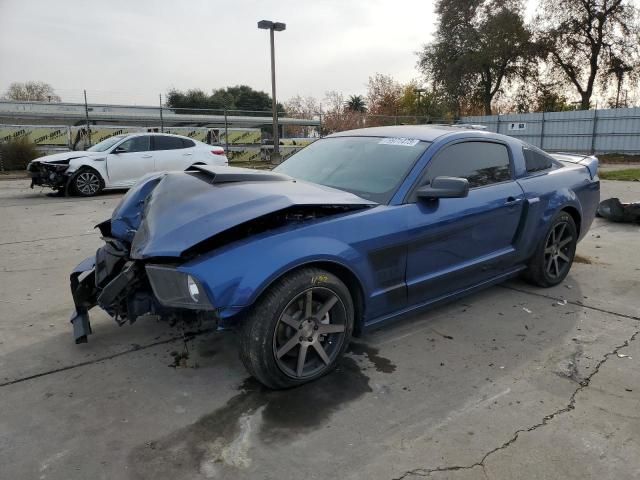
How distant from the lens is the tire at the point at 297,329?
2586 mm

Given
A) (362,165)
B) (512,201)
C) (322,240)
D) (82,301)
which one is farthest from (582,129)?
(82,301)

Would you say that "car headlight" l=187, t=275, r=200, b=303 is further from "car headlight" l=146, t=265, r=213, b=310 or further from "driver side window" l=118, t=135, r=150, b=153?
"driver side window" l=118, t=135, r=150, b=153

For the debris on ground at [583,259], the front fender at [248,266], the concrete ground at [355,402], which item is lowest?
the concrete ground at [355,402]

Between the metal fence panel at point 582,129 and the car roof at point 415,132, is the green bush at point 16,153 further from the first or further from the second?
the metal fence panel at point 582,129

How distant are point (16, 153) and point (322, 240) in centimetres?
1958

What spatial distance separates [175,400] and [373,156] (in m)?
2.16

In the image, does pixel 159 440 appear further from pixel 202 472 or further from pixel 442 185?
pixel 442 185

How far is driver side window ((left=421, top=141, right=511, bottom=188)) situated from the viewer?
3544 millimetres

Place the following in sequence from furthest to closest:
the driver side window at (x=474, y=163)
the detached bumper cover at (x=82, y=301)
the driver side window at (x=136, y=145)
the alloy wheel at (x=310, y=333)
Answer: the driver side window at (x=136, y=145) → the driver side window at (x=474, y=163) → the detached bumper cover at (x=82, y=301) → the alloy wheel at (x=310, y=333)

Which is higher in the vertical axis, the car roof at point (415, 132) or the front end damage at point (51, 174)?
the car roof at point (415, 132)

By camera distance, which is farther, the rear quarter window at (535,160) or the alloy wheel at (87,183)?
the alloy wheel at (87,183)

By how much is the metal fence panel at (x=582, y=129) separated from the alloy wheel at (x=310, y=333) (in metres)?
24.8

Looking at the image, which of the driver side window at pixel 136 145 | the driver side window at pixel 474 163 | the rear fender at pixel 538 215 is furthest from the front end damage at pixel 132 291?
the driver side window at pixel 136 145

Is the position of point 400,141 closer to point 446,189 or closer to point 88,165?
point 446,189
